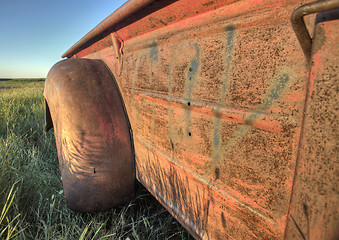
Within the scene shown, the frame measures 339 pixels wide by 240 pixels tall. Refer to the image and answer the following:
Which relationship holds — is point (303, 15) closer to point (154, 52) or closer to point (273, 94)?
point (273, 94)

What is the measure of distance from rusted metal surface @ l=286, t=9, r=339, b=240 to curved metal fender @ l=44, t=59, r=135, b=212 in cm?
108

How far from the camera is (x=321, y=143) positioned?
443 millimetres

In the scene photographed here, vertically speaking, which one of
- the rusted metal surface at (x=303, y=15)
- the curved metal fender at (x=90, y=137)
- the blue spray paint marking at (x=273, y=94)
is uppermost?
the rusted metal surface at (x=303, y=15)

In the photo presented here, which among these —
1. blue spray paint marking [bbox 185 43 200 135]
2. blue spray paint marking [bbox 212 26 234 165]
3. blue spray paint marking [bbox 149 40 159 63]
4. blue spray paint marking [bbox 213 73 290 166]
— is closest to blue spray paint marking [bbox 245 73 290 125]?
Answer: blue spray paint marking [bbox 213 73 290 166]

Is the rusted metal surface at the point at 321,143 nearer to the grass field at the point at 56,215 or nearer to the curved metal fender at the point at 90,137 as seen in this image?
the grass field at the point at 56,215

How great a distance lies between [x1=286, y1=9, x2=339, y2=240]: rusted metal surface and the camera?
42 centimetres

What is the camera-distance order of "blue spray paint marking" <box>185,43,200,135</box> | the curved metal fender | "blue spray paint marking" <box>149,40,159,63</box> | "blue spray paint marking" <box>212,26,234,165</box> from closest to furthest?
"blue spray paint marking" <box>212,26,234,165</box> < "blue spray paint marking" <box>185,43,200,135</box> < "blue spray paint marking" <box>149,40,159,63</box> < the curved metal fender

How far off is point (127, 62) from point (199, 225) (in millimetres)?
1035

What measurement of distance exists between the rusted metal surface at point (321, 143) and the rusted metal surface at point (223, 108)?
3 cm

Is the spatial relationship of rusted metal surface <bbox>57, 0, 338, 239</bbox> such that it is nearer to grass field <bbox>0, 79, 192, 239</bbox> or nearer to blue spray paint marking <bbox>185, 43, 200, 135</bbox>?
blue spray paint marking <bbox>185, 43, 200, 135</bbox>

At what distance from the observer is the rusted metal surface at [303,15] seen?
354 millimetres

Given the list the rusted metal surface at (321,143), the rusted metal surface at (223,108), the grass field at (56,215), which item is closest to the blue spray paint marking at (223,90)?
the rusted metal surface at (223,108)

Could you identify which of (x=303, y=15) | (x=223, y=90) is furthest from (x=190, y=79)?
(x=303, y=15)

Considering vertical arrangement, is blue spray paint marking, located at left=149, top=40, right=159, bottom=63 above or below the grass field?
above
